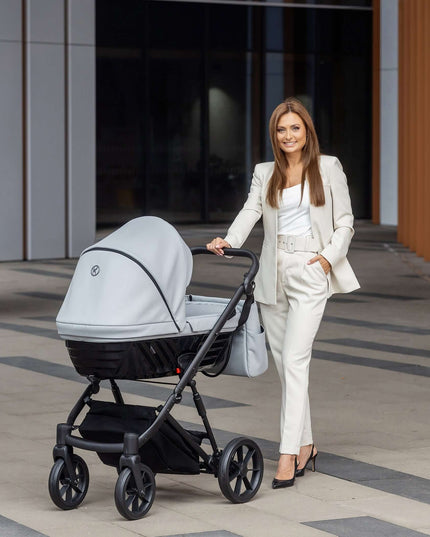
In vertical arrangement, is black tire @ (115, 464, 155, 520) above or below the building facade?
below

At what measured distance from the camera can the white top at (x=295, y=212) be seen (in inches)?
245

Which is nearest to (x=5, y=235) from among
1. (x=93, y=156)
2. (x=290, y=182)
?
(x=93, y=156)

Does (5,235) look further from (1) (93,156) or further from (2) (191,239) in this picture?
(2) (191,239)

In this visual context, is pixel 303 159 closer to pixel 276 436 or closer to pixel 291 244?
pixel 291 244

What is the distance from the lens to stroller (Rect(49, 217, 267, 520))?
A: 5.46 meters

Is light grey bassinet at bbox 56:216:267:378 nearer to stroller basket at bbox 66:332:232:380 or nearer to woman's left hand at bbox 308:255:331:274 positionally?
stroller basket at bbox 66:332:232:380

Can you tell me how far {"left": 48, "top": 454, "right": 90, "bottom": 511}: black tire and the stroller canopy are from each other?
0.58 metres

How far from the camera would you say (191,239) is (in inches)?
914

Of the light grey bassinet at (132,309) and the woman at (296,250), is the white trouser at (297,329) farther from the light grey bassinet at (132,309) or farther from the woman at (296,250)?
the light grey bassinet at (132,309)

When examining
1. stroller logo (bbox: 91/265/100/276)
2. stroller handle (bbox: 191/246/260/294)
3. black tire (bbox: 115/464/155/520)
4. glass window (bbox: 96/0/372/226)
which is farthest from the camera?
glass window (bbox: 96/0/372/226)

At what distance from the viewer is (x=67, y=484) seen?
5719 millimetres

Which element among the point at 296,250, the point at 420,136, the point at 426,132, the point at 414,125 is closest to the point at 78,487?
the point at 296,250

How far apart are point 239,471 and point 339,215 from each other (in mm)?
1317

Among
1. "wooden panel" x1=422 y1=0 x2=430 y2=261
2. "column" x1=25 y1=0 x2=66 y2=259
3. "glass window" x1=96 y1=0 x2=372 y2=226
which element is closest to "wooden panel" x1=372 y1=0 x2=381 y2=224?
"glass window" x1=96 y1=0 x2=372 y2=226
